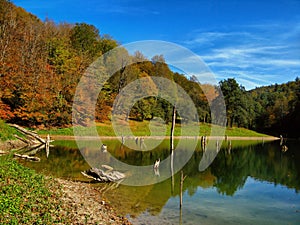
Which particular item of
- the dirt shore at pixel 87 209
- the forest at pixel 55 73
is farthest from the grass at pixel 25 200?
the forest at pixel 55 73

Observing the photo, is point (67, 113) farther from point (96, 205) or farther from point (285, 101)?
point (285, 101)

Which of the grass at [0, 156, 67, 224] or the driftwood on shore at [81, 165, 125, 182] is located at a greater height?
the grass at [0, 156, 67, 224]

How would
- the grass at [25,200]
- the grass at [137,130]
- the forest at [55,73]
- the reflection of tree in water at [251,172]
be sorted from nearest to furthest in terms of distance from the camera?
the grass at [25,200]
the reflection of tree in water at [251,172]
the forest at [55,73]
the grass at [137,130]

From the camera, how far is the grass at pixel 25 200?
968cm

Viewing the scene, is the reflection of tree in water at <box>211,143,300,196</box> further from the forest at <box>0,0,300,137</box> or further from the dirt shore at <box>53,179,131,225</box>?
the forest at <box>0,0,300,137</box>

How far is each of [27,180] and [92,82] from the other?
47982 millimetres

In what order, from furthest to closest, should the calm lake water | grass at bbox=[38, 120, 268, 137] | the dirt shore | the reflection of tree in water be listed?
1. grass at bbox=[38, 120, 268, 137]
2. the reflection of tree in water
3. the calm lake water
4. the dirt shore

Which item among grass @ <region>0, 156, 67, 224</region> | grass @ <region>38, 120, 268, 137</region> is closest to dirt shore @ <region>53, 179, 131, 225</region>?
grass @ <region>0, 156, 67, 224</region>

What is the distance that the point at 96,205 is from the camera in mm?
14344

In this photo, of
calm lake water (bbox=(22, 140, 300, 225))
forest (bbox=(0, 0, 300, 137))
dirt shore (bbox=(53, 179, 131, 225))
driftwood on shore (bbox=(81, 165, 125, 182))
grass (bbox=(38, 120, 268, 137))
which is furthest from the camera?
grass (bbox=(38, 120, 268, 137))

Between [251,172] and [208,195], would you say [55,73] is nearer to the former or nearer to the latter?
[251,172]

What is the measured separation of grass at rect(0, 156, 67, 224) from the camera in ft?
31.8

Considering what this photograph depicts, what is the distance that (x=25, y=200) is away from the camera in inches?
442

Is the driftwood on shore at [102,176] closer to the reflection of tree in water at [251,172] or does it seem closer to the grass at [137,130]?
the reflection of tree in water at [251,172]
